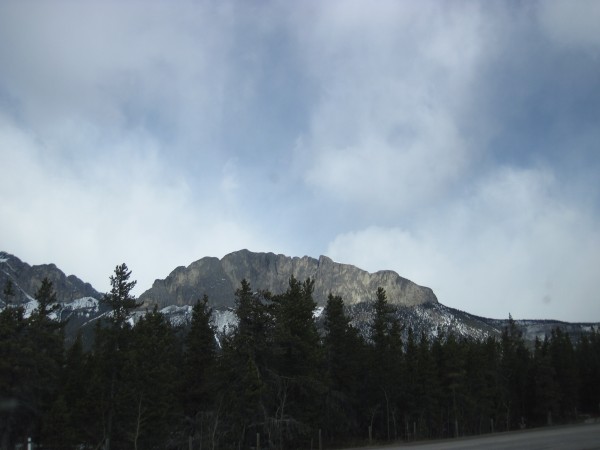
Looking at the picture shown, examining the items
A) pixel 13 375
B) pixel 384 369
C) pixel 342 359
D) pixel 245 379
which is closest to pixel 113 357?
pixel 13 375

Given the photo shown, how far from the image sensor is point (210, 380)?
34969mm

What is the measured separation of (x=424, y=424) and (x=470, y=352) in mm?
14163

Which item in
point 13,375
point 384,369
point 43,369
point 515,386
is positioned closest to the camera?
point 13,375

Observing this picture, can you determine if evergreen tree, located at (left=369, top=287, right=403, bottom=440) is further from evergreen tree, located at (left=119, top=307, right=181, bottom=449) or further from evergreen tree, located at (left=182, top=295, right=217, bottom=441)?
evergreen tree, located at (left=119, top=307, right=181, bottom=449)

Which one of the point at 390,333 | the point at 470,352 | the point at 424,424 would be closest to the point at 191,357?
the point at 390,333

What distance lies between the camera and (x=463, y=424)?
64312 mm

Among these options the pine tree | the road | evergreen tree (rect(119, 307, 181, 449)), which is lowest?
the road

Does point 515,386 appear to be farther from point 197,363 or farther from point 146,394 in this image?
point 146,394

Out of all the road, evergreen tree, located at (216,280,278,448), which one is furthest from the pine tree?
the road

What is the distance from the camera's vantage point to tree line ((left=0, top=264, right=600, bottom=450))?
32625mm

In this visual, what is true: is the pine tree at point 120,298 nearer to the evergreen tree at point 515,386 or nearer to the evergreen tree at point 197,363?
the evergreen tree at point 197,363

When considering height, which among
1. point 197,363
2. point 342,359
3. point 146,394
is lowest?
point 146,394

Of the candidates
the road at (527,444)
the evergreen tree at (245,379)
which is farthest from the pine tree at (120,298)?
the road at (527,444)

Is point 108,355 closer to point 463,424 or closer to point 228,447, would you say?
point 228,447
